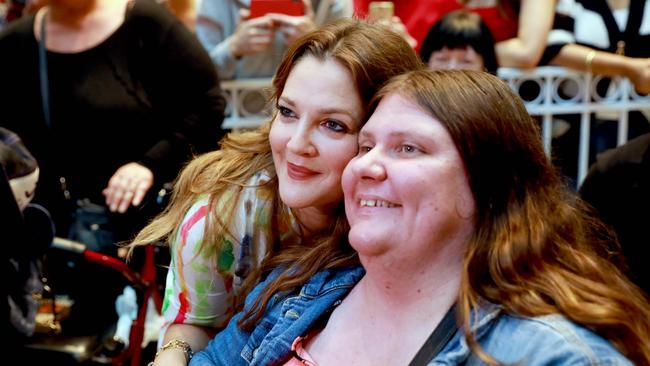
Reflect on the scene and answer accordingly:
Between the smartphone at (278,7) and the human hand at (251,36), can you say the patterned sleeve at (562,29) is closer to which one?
the smartphone at (278,7)

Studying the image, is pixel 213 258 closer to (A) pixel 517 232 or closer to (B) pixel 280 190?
(B) pixel 280 190

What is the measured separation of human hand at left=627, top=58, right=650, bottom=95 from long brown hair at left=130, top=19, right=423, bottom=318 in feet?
5.35

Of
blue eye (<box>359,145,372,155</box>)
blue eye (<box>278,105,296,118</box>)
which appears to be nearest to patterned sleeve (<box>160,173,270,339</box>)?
blue eye (<box>278,105,296,118</box>)

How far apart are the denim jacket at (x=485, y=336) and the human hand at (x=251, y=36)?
66.2 inches

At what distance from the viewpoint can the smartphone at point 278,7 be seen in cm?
345

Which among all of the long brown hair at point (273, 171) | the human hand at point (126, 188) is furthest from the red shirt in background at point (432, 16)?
the long brown hair at point (273, 171)

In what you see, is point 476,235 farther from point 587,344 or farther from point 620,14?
point 620,14

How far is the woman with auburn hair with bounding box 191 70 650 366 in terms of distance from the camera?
1.58 metres

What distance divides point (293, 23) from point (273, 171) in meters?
1.26

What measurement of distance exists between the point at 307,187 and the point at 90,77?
1.47 m

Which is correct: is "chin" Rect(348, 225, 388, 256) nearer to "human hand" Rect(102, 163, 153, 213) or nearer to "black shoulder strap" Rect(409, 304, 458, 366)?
"black shoulder strap" Rect(409, 304, 458, 366)

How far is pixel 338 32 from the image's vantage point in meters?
2.16

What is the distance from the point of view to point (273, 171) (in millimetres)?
2348

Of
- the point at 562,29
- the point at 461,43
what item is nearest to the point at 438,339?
the point at 461,43
